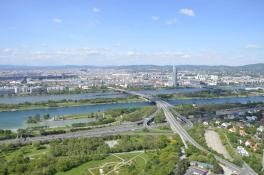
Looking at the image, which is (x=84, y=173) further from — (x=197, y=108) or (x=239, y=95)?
(x=239, y=95)

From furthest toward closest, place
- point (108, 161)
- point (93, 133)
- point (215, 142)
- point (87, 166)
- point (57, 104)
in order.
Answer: point (57, 104) < point (93, 133) < point (215, 142) < point (108, 161) < point (87, 166)

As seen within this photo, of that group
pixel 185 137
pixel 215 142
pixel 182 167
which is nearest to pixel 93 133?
pixel 185 137

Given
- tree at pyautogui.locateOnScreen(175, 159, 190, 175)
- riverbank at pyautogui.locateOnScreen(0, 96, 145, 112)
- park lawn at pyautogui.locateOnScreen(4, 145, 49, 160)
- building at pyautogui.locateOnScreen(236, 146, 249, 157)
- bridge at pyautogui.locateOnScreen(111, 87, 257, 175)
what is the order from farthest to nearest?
riverbank at pyautogui.locateOnScreen(0, 96, 145, 112) → building at pyautogui.locateOnScreen(236, 146, 249, 157) → park lawn at pyautogui.locateOnScreen(4, 145, 49, 160) → bridge at pyautogui.locateOnScreen(111, 87, 257, 175) → tree at pyautogui.locateOnScreen(175, 159, 190, 175)

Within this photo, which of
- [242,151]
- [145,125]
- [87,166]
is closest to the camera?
[87,166]

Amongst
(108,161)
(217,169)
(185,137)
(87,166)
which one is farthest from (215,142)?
(87,166)

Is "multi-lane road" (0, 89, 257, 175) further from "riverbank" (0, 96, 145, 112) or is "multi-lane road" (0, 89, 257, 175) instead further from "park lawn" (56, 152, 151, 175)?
"riverbank" (0, 96, 145, 112)

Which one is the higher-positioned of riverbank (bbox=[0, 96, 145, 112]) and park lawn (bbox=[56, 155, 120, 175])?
riverbank (bbox=[0, 96, 145, 112])

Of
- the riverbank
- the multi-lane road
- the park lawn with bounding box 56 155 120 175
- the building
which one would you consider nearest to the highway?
the multi-lane road

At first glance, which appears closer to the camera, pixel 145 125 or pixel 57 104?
pixel 145 125

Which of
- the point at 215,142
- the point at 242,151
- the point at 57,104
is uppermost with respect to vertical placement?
the point at 57,104

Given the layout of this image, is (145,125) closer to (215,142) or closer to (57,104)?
(215,142)

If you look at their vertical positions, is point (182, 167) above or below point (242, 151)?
above
